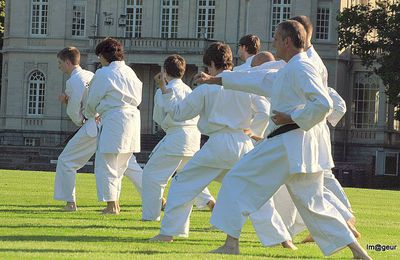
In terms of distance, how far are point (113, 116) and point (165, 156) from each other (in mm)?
1338

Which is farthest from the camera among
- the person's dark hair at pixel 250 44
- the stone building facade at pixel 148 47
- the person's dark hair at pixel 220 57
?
the stone building facade at pixel 148 47

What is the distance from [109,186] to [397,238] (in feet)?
13.4

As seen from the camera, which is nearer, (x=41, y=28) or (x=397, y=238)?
(x=397, y=238)

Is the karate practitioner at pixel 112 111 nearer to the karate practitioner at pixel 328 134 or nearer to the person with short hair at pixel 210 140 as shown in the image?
the karate practitioner at pixel 328 134

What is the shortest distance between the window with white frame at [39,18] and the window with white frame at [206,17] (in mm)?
8399

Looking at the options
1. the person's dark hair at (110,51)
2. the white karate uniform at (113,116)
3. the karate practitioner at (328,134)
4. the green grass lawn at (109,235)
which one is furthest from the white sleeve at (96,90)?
the karate practitioner at (328,134)

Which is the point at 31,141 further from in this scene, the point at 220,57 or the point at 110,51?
the point at 220,57

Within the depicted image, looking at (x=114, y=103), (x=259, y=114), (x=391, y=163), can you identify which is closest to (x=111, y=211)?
(x=114, y=103)

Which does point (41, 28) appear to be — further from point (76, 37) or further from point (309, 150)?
point (309, 150)

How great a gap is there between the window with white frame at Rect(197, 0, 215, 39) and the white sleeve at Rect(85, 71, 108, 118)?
55586 millimetres

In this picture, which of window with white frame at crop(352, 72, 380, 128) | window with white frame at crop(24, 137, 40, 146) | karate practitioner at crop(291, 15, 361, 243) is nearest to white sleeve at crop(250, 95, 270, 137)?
karate practitioner at crop(291, 15, 361, 243)

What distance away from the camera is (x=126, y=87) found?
21.3 meters

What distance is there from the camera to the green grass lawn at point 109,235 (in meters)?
15.4

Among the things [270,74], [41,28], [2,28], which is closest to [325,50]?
[41,28]
